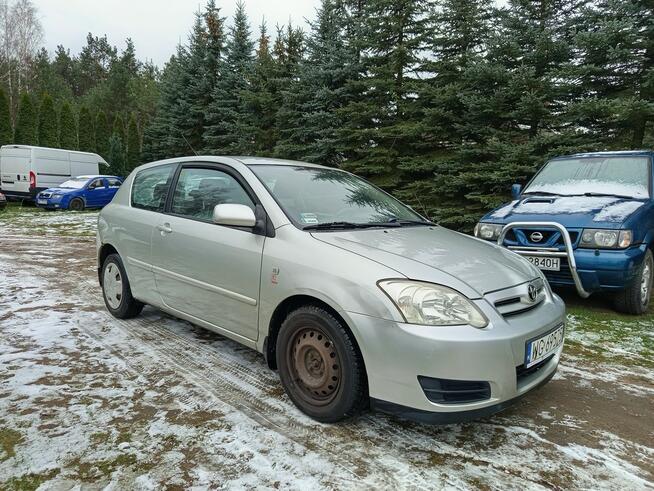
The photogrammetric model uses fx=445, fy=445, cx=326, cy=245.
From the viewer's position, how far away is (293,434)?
2.45 m

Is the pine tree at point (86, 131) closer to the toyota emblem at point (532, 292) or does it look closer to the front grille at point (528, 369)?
the toyota emblem at point (532, 292)

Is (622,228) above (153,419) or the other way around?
above

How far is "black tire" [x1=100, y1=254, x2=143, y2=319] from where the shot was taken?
14.1 ft

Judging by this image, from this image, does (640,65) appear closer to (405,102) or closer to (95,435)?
(405,102)

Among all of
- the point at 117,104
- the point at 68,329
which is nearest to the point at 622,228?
the point at 68,329

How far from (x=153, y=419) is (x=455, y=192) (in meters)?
8.79

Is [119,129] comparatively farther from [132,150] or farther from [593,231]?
[593,231]

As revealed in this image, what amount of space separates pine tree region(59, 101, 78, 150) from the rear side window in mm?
24424

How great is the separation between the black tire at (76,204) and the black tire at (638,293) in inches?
676

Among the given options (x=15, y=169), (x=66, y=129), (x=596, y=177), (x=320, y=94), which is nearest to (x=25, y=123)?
(x=66, y=129)

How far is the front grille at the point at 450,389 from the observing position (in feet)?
7.15

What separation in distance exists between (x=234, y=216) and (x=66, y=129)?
88.0 ft

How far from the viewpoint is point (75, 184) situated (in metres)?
16.9

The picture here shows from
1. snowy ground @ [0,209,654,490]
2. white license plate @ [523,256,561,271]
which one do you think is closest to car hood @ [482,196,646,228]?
white license plate @ [523,256,561,271]
